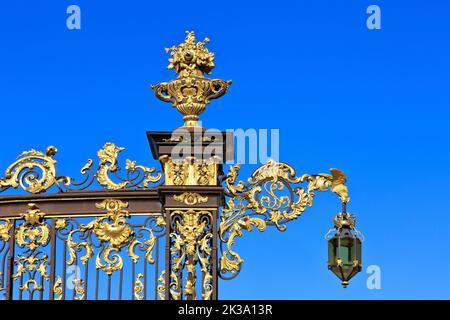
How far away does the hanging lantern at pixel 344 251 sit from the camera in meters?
13.2

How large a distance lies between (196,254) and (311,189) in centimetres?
135

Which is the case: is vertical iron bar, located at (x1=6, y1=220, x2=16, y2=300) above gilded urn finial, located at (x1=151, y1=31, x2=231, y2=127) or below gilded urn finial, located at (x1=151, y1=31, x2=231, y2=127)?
below

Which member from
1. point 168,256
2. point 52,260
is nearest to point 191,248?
point 168,256

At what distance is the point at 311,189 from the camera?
1361cm

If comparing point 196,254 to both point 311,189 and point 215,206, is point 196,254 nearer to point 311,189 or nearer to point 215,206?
point 215,206

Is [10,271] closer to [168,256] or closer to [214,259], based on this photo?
[168,256]

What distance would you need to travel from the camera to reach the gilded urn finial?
1355 cm

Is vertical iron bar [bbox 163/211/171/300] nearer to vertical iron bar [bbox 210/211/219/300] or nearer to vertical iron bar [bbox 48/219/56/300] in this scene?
vertical iron bar [bbox 210/211/219/300]

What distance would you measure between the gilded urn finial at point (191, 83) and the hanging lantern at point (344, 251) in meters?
1.80

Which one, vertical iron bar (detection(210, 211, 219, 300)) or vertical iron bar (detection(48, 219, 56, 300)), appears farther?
vertical iron bar (detection(48, 219, 56, 300))

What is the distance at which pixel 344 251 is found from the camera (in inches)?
523

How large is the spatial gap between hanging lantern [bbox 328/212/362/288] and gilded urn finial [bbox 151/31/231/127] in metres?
1.80

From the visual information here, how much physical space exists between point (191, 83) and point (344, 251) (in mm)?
2294

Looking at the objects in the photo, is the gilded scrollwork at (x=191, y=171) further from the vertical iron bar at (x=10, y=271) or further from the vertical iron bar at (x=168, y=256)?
the vertical iron bar at (x=10, y=271)
